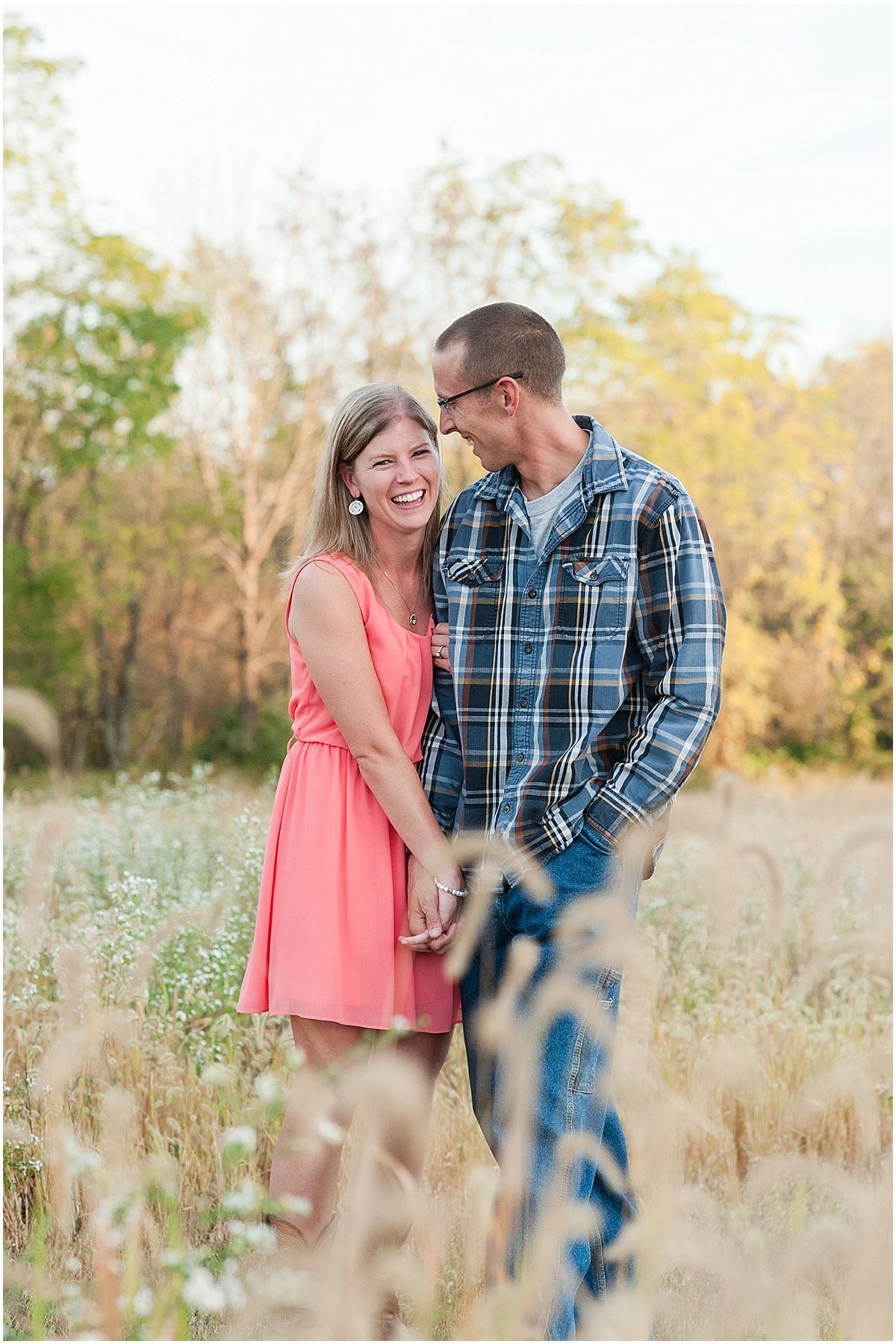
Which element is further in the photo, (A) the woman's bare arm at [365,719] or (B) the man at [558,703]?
(A) the woman's bare arm at [365,719]

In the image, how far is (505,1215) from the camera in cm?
222

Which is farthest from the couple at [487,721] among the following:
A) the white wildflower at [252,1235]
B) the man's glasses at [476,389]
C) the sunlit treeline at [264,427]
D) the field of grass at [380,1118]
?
the sunlit treeline at [264,427]

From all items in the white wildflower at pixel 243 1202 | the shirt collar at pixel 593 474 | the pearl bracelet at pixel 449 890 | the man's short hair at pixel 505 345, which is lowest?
the white wildflower at pixel 243 1202

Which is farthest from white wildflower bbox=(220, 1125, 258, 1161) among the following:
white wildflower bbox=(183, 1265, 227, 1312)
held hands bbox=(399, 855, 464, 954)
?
held hands bbox=(399, 855, 464, 954)

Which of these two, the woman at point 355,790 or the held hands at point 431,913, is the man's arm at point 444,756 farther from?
the held hands at point 431,913

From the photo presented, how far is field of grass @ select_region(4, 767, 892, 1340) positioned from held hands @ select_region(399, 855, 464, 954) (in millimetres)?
431

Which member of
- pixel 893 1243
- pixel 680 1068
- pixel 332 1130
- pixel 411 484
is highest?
pixel 411 484

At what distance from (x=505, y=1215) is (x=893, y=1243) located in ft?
2.17

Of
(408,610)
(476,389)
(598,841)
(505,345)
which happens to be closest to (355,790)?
(408,610)

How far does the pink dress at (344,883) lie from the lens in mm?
2979

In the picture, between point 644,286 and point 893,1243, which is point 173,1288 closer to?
point 893,1243

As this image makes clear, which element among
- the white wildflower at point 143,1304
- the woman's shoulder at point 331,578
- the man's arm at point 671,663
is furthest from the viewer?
the woman's shoulder at point 331,578

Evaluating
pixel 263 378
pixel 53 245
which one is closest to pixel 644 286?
pixel 263 378

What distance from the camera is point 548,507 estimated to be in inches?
118
